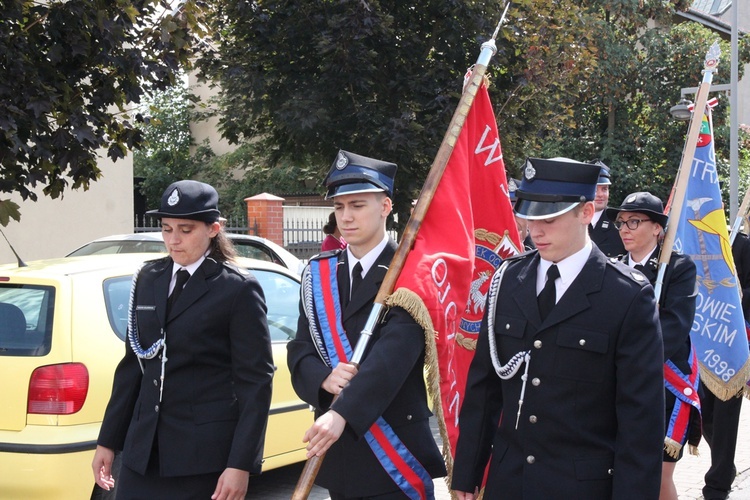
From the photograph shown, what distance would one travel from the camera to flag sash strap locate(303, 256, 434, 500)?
3322 mm

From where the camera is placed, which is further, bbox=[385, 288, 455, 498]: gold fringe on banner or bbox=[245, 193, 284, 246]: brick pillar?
bbox=[245, 193, 284, 246]: brick pillar

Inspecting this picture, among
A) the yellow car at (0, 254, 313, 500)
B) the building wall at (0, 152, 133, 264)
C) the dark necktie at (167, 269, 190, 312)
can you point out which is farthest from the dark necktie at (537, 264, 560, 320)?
the building wall at (0, 152, 133, 264)

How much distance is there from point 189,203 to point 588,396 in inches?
67.3

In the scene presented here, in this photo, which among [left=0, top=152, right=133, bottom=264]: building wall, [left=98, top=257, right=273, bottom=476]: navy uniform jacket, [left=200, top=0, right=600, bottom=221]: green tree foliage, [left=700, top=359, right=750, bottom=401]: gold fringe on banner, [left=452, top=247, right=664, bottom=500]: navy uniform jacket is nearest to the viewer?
[left=452, top=247, right=664, bottom=500]: navy uniform jacket

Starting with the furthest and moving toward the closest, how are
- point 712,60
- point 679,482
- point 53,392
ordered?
1. point 679,482
2. point 712,60
3. point 53,392

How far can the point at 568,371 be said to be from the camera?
2.94 meters

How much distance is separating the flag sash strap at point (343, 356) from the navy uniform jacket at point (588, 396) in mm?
358

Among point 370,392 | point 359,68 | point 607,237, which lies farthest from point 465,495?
point 359,68

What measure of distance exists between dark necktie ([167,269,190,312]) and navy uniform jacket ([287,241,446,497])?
0.50m

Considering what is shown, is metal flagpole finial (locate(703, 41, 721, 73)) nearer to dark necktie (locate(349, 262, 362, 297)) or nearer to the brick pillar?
dark necktie (locate(349, 262, 362, 297))

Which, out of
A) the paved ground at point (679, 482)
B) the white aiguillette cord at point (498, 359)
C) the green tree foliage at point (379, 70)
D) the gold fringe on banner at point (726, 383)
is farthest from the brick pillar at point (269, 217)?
the white aiguillette cord at point (498, 359)

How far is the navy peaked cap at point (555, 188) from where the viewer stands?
118 inches

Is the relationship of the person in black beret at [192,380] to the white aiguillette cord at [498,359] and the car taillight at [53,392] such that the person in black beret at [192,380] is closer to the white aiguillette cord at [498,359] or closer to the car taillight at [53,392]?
the white aiguillette cord at [498,359]

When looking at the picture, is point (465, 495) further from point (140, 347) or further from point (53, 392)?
point (53, 392)
